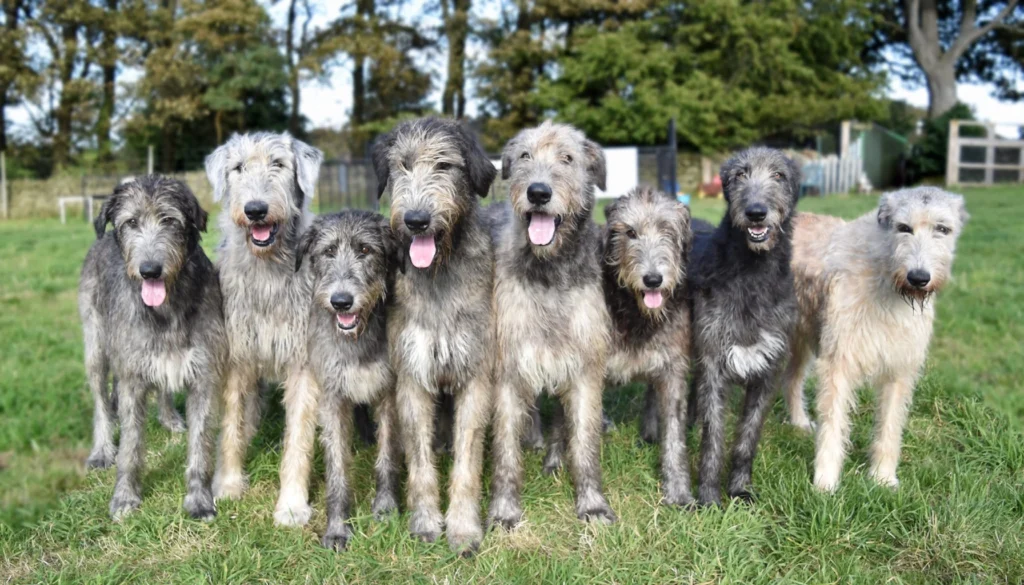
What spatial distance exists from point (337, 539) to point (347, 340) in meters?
1.27

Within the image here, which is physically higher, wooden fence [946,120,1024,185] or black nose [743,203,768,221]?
wooden fence [946,120,1024,185]

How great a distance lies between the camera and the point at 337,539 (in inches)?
188

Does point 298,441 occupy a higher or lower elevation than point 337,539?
higher

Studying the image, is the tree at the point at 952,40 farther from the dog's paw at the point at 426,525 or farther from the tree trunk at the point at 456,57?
the dog's paw at the point at 426,525

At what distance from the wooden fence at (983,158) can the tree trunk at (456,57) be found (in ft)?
71.5

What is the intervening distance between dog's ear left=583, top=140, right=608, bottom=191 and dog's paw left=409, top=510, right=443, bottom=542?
8.03ft

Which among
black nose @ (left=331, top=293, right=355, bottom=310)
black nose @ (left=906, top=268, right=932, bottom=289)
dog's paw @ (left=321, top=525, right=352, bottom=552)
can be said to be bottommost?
dog's paw @ (left=321, top=525, right=352, bottom=552)

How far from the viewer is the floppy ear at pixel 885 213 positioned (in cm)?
517

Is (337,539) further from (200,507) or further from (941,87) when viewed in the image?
(941,87)

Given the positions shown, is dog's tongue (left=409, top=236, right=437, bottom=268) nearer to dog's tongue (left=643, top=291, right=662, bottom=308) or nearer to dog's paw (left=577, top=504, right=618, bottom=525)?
dog's tongue (left=643, top=291, right=662, bottom=308)

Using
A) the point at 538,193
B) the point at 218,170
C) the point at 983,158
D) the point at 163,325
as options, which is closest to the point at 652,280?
the point at 538,193

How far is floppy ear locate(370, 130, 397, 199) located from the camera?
15.6 ft

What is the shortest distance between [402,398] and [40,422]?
2.92 metres

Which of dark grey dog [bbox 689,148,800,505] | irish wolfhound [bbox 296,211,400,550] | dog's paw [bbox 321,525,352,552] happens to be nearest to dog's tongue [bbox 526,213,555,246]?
irish wolfhound [bbox 296,211,400,550]
